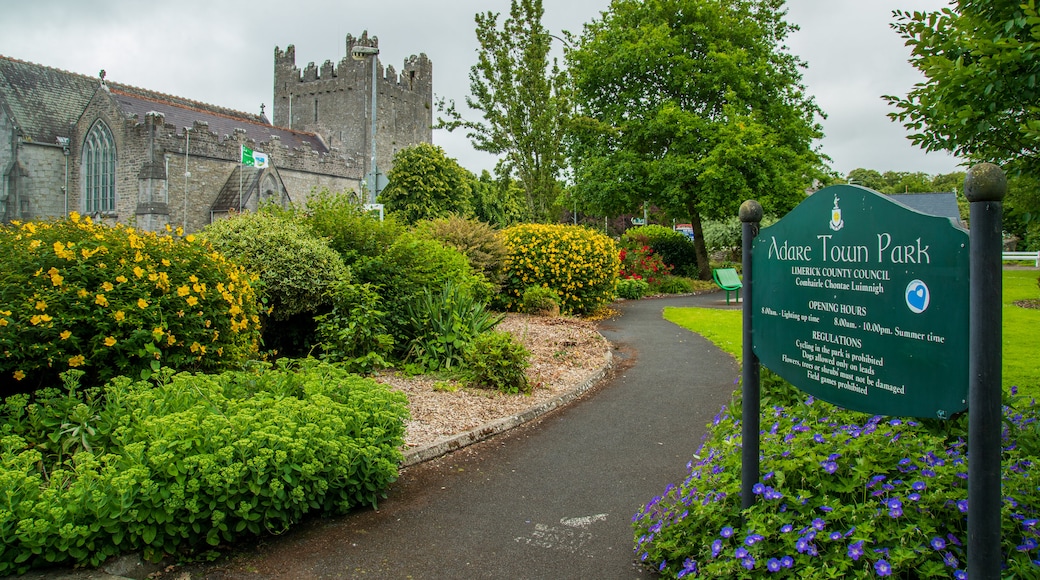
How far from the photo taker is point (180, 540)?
3.62 m

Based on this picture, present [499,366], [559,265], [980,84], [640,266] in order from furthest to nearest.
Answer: [640,266]
[559,265]
[499,366]
[980,84]

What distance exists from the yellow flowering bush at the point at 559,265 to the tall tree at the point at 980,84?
30.9ft

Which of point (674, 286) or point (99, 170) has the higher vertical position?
point (99, 170)

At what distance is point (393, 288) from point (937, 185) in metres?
76.0

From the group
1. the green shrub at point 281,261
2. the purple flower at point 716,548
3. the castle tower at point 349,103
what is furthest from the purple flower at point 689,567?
the castle tower at point 349,103

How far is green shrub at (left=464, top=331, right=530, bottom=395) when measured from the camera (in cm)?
736

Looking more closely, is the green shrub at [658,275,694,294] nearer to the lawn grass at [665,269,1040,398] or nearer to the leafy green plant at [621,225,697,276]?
the leafy green plant at [621,225,697,276]

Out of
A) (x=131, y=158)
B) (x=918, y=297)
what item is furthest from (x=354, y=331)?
(x=131, y=158)

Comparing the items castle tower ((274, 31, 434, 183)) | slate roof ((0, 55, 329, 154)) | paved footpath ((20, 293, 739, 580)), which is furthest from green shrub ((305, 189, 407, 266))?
castle tower ((274, 31, 434, 183))

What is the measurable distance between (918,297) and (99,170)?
154ft

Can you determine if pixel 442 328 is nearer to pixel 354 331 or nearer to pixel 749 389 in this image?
pixel 354 331

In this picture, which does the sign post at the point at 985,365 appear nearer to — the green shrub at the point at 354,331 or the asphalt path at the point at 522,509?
the asphalt path at the point at 522,509

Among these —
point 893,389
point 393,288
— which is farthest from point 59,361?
point 893,389

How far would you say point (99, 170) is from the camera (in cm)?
3988
